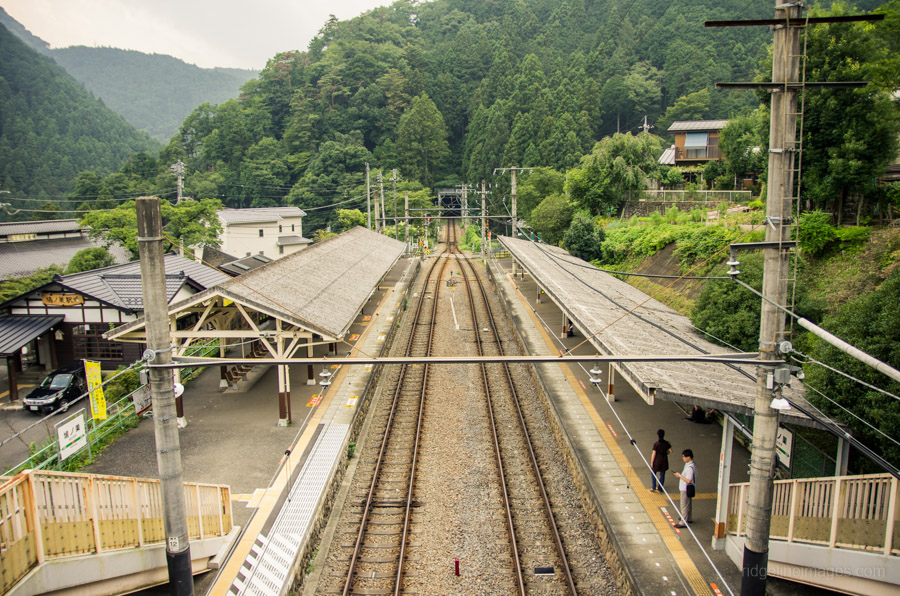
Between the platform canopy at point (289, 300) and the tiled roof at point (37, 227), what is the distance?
21405mm

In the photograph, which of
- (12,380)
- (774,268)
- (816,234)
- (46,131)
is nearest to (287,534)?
(774,268)

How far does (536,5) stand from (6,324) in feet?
272

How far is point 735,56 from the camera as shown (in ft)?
195

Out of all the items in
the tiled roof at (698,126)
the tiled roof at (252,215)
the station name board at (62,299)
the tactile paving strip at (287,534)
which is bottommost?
the tactile paving strip at (287,534)

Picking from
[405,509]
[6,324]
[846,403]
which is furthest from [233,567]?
[6,324]

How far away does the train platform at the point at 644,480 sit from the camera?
8281mm

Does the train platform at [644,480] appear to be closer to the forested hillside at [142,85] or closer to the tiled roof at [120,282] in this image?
the tiled roof at [120,282]

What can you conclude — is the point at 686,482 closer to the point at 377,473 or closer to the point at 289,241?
the point at 377,473

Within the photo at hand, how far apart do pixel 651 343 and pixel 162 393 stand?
30.2 feet

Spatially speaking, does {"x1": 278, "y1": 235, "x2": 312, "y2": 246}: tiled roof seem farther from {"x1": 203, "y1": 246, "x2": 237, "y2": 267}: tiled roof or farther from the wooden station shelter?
the wooden station shelter

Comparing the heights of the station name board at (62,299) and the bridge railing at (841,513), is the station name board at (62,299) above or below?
above

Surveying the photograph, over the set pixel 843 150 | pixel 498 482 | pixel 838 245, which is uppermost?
pixel 843 150

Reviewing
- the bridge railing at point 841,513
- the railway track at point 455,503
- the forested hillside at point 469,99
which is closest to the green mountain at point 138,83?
the forested hillside at point 469,99

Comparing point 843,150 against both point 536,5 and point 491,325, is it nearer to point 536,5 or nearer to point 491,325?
point 491,325
